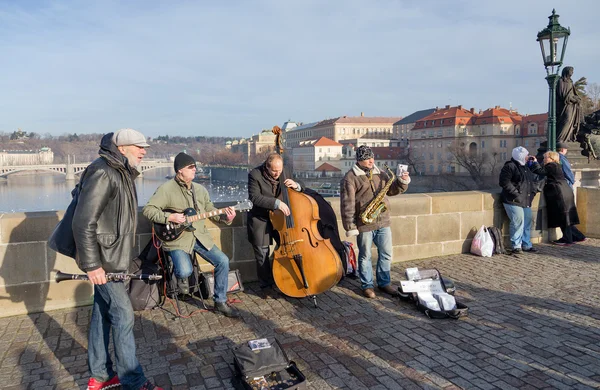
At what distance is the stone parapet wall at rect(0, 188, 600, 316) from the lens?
512cm

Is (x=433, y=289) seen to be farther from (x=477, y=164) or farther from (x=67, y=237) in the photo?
(x=477, y=164)

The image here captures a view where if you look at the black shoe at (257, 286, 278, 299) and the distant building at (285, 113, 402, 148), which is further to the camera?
the distant building at (285, 113, 402, 148)

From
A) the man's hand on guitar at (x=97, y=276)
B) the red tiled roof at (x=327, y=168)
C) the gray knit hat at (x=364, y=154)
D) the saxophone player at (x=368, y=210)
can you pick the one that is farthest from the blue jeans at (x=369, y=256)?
the red tiled roof at (x=327, y=168)

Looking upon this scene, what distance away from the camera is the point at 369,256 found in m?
5.58

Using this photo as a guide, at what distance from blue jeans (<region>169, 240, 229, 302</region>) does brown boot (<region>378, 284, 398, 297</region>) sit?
180cm

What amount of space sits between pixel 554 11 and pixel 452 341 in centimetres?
728

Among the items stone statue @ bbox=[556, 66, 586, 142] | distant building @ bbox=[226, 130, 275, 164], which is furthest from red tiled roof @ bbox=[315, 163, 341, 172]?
stone statue @ bbox=[556, 66, 586, 142]

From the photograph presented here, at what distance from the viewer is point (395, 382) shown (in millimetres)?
3502

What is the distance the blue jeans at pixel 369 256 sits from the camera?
18.2 ft

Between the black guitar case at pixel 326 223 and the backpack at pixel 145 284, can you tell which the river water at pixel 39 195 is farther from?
the backpack at pixel 145 284

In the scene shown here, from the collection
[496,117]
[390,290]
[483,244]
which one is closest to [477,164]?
[496,117]

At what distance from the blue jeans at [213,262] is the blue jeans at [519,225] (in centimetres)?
467

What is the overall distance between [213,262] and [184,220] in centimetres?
62

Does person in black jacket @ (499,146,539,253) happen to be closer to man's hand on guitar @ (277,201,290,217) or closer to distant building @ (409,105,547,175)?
man's hand on guitar @ (277,201,290,217)
